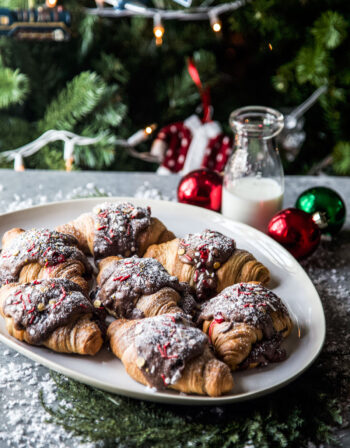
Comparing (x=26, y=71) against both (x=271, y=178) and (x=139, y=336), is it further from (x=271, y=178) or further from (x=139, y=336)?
(x=139, y=336)

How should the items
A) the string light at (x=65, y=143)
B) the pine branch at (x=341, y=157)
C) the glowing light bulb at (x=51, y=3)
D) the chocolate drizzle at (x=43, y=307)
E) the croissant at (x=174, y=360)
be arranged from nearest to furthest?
1. the croissant at (x=174, y=360)
2. the chocolate drizzle at (x=43, y=307)
3. the glowing light bulb at (x=51, y=3)
4. the string light at (x=65, y=143)
5. the pine branch at (x=341, y=157)

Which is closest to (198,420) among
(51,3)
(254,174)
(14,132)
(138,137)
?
(254,174)

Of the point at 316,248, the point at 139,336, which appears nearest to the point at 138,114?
the point at 316,248

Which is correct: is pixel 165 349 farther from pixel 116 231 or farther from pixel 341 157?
pixel 341 157

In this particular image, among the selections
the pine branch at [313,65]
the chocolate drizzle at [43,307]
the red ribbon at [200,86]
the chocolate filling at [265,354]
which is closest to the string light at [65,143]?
the red ribbon at [200,86]

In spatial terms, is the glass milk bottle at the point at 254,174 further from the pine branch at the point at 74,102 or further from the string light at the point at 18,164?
the string light at the point at 18,164

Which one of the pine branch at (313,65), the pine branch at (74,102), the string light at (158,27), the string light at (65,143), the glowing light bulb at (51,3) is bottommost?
the string light at (65,143)

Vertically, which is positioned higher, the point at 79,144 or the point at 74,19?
the point at 74,19
